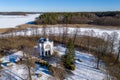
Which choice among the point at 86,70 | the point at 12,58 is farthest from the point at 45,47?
the point at 86,70

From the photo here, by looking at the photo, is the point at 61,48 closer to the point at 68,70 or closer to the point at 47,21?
the point at 68,70

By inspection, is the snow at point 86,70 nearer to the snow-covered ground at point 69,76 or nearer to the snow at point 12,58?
the snow-covered ground at point 69,76

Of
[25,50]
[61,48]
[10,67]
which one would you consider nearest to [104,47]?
[61,48]

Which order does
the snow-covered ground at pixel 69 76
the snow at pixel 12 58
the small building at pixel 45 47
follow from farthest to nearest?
the small building at pixel 45 47
the snow at pixel 12 58
the snow-covered ground at pixel 69 76

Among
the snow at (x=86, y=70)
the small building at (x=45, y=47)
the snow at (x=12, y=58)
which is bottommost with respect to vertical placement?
the snow at (x=86, y=70)

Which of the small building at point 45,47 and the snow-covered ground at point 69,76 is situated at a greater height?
the small building at point 45,47

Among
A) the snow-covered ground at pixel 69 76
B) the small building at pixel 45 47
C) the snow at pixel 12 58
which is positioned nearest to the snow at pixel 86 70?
the snow-covered ground at pixel 69 76

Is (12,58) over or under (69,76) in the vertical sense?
over

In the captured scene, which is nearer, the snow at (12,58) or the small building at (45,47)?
the snow at (12,58)

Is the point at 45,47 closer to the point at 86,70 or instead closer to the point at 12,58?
the point at 12,58

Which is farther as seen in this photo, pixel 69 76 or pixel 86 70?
pixel 86 70

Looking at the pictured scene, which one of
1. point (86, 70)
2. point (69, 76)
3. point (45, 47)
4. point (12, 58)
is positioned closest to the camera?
point (69, 76)
